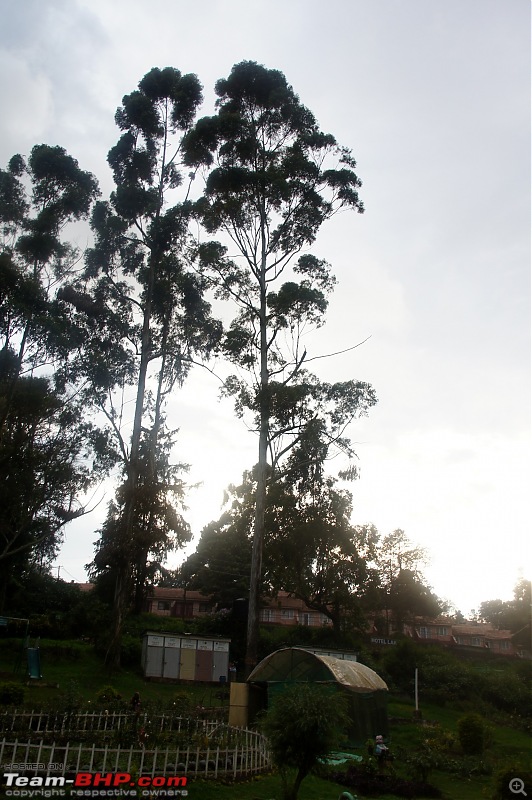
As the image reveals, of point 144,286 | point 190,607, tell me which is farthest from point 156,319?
point 190,607

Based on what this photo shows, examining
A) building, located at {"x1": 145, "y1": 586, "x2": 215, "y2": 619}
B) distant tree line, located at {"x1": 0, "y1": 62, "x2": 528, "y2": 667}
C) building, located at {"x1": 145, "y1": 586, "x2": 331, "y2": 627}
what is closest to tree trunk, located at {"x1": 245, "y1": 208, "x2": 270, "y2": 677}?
distant tree line, located at {"x1": 0, "y1": 62, "x2": 528, "y2": 667}

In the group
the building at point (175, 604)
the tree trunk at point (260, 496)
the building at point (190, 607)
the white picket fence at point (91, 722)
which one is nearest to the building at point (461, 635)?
the building at point (190, 607)

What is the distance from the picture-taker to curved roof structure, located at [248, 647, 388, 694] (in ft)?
60.6

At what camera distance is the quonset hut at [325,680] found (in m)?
18.4

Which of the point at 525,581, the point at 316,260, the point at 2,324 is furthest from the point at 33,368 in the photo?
the point at 525,581

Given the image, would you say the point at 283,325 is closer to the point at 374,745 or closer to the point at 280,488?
the point at 280,488

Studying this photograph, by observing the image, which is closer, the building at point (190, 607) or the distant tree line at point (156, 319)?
the distant tree line at point (156, 319)

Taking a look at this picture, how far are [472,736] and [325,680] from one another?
202 inches

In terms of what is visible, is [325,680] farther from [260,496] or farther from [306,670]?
[260,496]

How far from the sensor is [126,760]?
9.73m

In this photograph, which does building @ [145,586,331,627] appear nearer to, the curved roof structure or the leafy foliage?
the curved roof structure

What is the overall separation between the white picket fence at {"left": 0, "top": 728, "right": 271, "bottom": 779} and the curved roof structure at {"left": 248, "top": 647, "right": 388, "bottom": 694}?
679cm

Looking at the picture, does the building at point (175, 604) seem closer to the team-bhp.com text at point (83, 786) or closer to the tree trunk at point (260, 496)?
the tree trunk at point (260, 496)

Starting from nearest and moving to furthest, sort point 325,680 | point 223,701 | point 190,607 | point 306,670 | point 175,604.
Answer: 1. point 325,680
2. point 306,670
3. point 223,701
4. point 190,607
5. point 175,604
